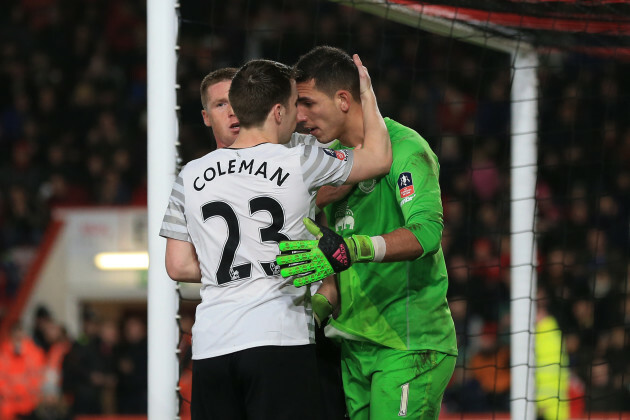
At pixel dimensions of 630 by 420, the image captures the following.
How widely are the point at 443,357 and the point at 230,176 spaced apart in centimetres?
111

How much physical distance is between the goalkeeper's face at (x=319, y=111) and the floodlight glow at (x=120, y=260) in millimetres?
7184

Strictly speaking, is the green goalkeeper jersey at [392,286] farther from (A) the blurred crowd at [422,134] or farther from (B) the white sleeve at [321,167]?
(A) the blurred crowd at [422,134]

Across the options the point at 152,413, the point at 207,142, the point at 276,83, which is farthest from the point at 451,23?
the point at 207,142

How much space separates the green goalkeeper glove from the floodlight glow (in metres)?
7.66

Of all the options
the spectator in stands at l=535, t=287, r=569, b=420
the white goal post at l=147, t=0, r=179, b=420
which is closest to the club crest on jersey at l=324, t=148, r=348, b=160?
the white goal post at l=147, t=0, r=179, b=420

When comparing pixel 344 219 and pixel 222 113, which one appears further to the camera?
pixel 222 113

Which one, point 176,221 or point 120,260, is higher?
point 176,221

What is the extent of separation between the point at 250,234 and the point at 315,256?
0.23 meters

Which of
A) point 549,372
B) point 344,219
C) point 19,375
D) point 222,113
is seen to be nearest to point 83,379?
point 19,375

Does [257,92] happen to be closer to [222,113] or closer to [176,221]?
[176,221]

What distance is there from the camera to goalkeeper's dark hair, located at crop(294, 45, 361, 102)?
11.0 ft

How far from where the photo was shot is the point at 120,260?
33.7 ft

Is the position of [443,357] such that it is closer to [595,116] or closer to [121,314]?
[595,116]

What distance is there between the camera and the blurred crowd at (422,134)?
891 cm
